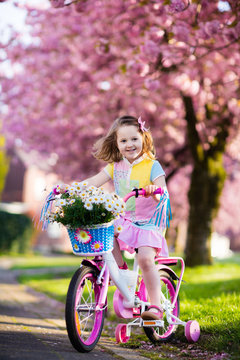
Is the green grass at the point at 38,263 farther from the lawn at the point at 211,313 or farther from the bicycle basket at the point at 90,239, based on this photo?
the bicycle basket at the point at 90,239

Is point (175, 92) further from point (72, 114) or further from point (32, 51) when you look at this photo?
point (32, 51)

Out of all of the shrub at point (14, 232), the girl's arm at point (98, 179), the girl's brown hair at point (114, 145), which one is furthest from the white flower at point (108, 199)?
the shrub at point (14, 232)

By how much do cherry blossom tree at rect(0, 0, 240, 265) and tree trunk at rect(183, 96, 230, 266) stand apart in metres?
0.02

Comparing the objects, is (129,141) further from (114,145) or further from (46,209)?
(46,209)

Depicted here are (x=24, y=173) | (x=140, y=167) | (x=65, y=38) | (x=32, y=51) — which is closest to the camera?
(x=140, y=167)

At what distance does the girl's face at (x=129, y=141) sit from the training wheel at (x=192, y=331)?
1483 mm

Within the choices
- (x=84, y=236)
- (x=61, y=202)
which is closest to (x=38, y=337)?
(x=84, y=236)

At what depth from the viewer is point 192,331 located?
4172mm

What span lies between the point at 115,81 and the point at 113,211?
6.15m

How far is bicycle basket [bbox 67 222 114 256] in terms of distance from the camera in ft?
12.0

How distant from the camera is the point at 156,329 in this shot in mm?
4531

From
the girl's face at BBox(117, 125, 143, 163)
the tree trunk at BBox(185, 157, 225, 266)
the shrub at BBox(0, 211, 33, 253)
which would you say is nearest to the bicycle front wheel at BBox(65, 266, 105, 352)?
the girl's face at BBox(117, 125, 143, 163)

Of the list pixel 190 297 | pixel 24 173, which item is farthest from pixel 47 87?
pixel 24 173

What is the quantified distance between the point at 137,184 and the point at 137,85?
478cm
